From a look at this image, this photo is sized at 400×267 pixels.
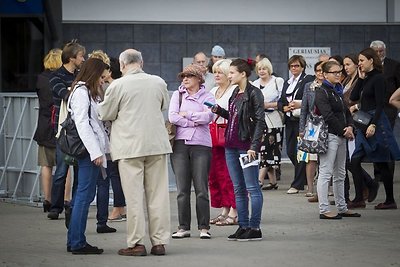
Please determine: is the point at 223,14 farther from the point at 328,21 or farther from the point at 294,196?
the point at 294,196

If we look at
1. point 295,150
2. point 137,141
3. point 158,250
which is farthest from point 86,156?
point 295,150

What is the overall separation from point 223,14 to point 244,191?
992 cm

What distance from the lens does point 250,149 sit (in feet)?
40.6

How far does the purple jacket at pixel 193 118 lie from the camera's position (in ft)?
41.9

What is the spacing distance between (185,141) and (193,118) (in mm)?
244

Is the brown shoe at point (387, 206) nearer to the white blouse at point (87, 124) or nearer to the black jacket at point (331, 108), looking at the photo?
the black jacket at point (331, 108)

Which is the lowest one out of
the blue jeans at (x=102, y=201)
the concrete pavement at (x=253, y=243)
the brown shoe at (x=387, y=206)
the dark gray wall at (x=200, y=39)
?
the concrete pavement at (x=253, y=243)

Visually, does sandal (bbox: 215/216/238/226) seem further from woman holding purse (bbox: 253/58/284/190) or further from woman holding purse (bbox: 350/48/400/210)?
woman holding purse (bbox: 253/58/284/190)

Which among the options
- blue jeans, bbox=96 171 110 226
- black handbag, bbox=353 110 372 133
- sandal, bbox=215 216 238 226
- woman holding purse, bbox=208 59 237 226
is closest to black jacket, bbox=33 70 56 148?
blue jeans, bbox=96 171 110 226

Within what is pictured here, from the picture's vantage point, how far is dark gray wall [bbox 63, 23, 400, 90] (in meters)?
21.9

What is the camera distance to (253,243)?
12.3m

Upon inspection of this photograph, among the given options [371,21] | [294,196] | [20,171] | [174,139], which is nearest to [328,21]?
[371,21]

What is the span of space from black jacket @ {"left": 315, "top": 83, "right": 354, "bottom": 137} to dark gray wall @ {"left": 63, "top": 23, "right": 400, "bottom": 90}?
801cm

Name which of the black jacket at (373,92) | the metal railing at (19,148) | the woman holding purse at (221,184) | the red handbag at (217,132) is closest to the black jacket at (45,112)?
the metal railing at (19,148)
